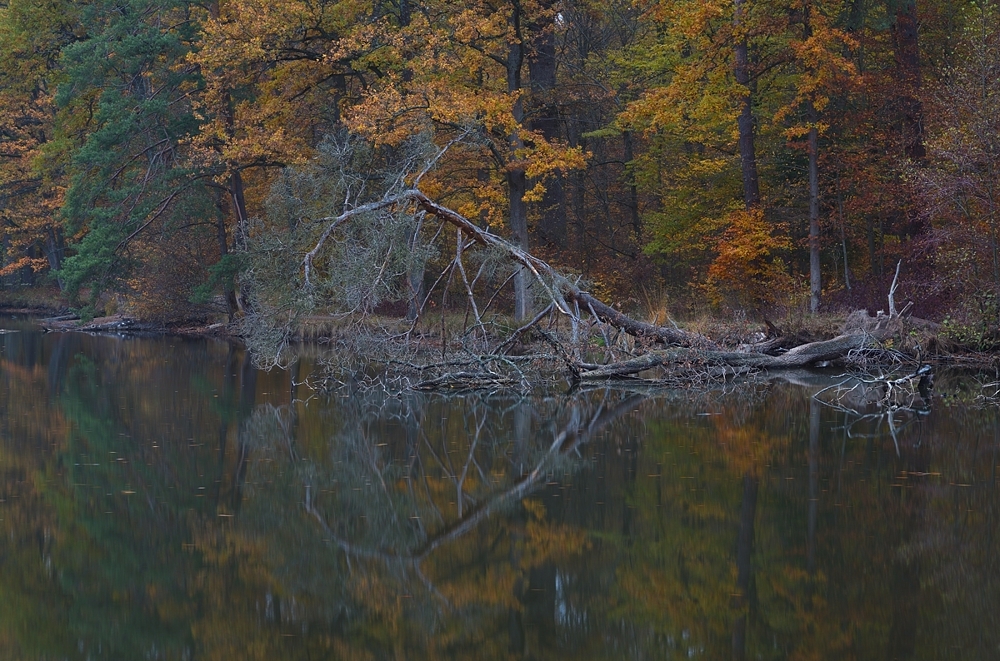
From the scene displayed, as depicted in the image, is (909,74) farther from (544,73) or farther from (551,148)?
(544,73)

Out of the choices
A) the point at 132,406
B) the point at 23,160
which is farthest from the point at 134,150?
the point at 132,406

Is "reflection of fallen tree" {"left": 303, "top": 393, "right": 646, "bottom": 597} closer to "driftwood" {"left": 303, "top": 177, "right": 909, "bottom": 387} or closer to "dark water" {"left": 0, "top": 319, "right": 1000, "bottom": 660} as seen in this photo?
"dark water" {"left": 0, "top": 319, "right": 1000, "bottom": 660}

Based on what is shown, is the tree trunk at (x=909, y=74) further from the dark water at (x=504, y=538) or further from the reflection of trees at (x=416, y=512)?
the reflection of trees at (x=416, y=512)

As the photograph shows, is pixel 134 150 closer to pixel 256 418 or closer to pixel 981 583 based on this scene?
pixel 256 418

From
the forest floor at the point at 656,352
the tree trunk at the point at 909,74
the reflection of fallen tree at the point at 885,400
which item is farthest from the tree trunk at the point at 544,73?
the reflection of fallen tree at the point at 885,400

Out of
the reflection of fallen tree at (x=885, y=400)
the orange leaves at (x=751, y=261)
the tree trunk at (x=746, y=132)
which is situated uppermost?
the tree trunk at (x=746, y=132)

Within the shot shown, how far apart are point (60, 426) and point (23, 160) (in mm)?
29527

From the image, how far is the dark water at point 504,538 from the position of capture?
5.45 m

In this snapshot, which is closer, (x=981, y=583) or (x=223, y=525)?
(x=981, y=583)

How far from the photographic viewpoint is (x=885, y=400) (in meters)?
14.1

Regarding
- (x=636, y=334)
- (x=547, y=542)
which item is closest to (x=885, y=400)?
(x=636, y=334)

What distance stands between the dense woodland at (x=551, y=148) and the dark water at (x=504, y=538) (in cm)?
531

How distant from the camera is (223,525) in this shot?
25.2 ft

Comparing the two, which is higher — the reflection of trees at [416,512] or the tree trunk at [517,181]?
the tree trunk at [517,181]
